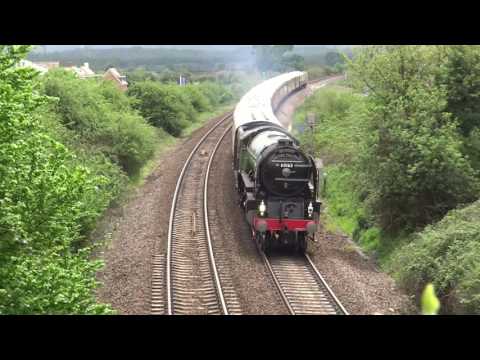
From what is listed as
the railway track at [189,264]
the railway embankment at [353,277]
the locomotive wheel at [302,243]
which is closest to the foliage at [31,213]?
the railway track at [189,264]

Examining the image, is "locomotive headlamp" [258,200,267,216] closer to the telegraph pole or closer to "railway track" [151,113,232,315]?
"railway track" [151,113,232,315]

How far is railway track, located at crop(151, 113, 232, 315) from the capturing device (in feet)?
43.1

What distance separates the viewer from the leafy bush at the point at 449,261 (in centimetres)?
1180

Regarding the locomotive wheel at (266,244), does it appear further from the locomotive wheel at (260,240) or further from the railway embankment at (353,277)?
the railway embankment at (353,277)

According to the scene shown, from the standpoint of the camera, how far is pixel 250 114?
1037 inches

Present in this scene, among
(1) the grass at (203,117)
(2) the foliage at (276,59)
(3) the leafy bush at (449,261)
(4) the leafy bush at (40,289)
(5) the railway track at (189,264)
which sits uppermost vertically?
(2) the foliage at (276,59)

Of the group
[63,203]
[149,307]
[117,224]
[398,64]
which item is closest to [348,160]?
[398,64]

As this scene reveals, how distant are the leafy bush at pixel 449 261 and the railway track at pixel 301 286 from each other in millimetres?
2235

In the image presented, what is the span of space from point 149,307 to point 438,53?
13.9 meters

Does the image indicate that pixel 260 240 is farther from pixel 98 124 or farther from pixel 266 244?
pixel 98 124

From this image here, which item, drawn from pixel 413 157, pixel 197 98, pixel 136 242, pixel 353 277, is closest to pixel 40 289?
pixel 353 277

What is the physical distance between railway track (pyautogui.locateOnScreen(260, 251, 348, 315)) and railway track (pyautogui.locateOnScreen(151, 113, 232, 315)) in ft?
5.05

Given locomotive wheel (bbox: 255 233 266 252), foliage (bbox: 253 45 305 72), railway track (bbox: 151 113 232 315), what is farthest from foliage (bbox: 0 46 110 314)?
foliage (bbox: 253 45 305 72)
